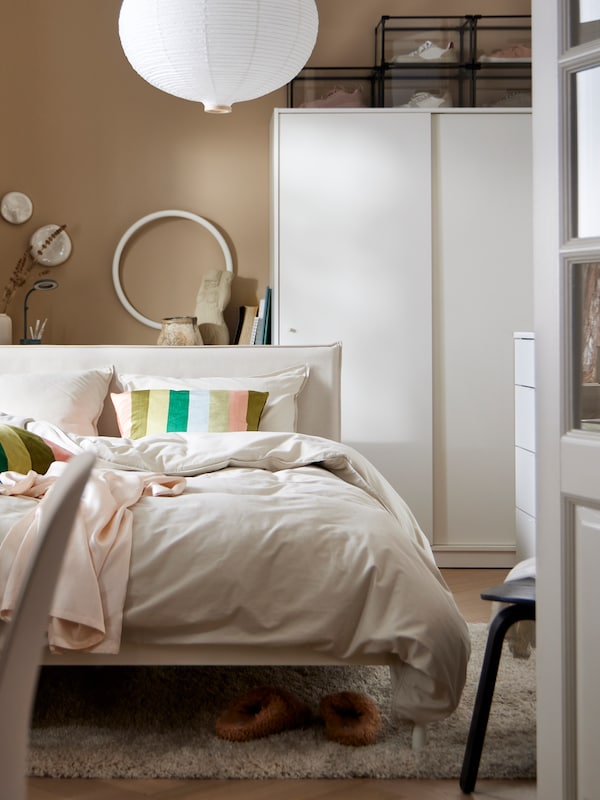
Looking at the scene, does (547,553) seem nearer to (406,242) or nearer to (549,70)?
(549,70)

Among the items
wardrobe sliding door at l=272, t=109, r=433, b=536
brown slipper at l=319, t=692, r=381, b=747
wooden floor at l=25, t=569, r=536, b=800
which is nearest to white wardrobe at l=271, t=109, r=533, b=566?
wardrobe sliding door at l=272, t=109, r=433, b=536

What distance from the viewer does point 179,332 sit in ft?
14.3

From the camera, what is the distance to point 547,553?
1.75m

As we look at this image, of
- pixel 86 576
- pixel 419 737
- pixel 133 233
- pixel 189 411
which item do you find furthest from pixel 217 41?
pixel 133 233

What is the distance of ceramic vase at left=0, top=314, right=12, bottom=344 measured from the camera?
14.2 ft

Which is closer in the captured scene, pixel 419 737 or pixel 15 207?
pixel 419 737

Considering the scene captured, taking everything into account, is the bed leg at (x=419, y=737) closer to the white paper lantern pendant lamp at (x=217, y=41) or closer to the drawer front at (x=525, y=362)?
the drawer front at (x=525, y=362)

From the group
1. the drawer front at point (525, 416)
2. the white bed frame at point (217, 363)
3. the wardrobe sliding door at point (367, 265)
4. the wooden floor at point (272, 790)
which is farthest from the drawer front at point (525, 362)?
the wooden floor at point (272, 790)

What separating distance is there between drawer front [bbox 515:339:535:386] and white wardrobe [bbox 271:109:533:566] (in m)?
0.95

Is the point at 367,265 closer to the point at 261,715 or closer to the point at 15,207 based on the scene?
the point at 15,207

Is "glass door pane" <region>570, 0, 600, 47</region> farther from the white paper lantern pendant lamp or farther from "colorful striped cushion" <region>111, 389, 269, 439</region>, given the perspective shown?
"colorful striped cushion" <region>111, 389, 269, 439</region>

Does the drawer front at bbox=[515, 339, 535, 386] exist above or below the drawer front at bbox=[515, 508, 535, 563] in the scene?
above

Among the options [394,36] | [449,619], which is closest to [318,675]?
[449,619]

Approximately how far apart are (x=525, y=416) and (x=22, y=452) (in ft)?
5.67
